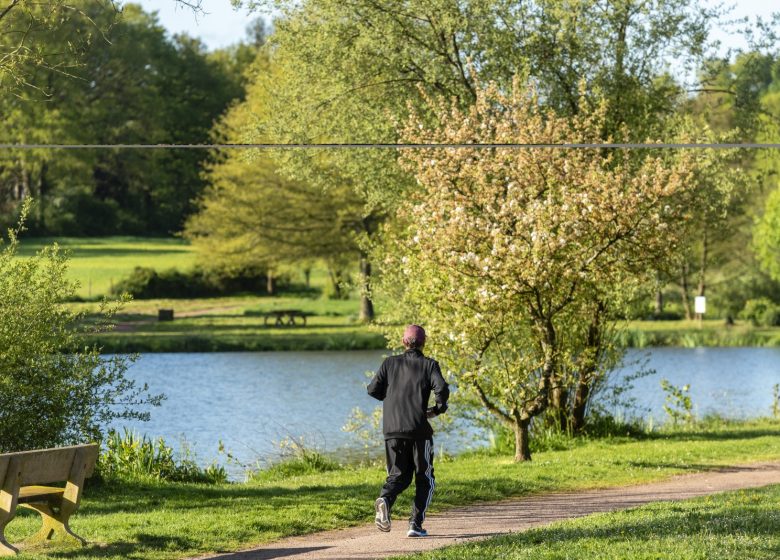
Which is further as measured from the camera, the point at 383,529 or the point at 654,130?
the point at 654,130

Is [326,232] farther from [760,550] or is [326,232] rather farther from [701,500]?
[760,550]

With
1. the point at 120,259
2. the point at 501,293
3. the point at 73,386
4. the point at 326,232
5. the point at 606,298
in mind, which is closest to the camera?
the point at 73,386

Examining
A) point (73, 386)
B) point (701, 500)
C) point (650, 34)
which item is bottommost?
point (701, 500)

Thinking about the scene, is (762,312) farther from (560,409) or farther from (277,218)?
(560,409)

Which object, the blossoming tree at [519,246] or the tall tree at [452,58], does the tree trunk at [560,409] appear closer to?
the blossoming tree at [519,246]

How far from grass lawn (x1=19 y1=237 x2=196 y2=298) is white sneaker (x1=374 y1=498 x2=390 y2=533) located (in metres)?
47.5

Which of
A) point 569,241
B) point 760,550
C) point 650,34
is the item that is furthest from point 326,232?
point 760,550

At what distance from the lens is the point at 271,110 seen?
25766 millimetres

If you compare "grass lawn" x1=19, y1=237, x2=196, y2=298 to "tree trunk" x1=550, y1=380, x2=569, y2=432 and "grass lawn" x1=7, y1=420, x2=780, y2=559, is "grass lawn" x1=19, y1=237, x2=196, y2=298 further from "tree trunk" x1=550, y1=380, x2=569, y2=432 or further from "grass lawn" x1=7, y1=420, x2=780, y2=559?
"grass lawn" x1=7, y1=420, x2=780, y2=559

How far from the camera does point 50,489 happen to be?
1099 cm

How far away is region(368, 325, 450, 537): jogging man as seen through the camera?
35.4ft

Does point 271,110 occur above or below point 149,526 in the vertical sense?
above

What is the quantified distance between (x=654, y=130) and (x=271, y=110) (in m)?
8.00

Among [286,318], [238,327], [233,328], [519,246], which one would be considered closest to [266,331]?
[233,328]
